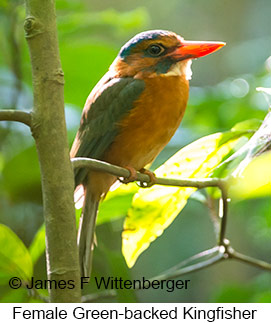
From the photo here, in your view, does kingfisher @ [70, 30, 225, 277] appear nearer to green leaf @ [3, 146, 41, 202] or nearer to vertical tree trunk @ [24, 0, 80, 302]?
green leaf @ [3, 146, 41, 202]

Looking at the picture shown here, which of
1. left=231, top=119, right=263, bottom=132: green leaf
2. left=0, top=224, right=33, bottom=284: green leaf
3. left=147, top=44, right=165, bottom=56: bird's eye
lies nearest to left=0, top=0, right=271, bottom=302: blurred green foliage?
left=0, top=224, right=33, bottom=284: green leaf

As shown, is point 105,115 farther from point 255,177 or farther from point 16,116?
point 16,116

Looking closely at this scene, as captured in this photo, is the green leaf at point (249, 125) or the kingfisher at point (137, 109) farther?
the kingfisher at point (137, 109)

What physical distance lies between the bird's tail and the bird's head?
32cm

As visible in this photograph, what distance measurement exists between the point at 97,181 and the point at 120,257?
0.36 meters

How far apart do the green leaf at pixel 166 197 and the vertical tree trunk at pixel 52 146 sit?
276 mm

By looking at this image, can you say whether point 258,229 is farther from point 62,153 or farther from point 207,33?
point 207,33

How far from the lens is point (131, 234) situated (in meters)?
1.12

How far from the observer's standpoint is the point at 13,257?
3.36ft

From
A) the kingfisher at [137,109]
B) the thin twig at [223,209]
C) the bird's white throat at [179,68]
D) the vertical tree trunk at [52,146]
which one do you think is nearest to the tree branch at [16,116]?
the vertical tree trunk at [52,146]

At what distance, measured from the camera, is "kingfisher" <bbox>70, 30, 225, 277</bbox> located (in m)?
1.38

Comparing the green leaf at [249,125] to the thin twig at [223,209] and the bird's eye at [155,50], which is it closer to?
the thin twig at [223,209]

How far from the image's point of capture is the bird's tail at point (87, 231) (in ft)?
4.04
